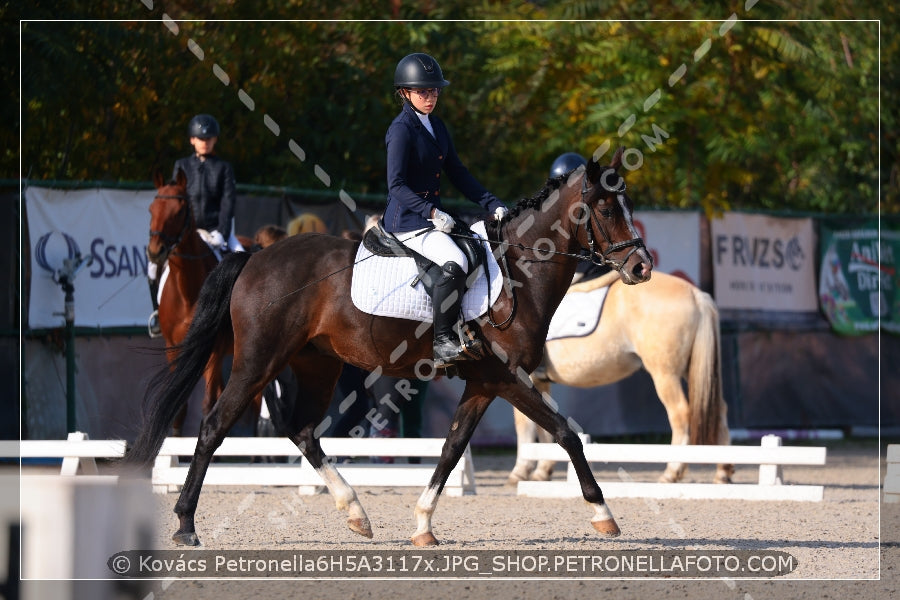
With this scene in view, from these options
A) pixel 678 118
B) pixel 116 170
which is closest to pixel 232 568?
pixel 116 170

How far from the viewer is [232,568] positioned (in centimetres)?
637

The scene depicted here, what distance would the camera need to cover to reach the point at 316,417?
772cm

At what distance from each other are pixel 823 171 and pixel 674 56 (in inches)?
192

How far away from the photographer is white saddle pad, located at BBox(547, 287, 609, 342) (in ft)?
36.9

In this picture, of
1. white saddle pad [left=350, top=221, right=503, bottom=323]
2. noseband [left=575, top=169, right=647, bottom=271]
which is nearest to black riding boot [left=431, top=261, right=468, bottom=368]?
white saddle pad [left=350, top=221, right=503, bottom=323]

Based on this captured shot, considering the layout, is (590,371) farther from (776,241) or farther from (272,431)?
(776,241)

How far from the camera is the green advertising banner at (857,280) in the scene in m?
15.9

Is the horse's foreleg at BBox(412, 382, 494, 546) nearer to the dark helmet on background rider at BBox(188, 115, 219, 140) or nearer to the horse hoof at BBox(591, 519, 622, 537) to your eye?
the horse hoof at BBox(591, 519, 622, 537)

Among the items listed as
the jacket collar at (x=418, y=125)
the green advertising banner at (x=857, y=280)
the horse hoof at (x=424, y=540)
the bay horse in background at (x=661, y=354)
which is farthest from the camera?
the green advertising banner at (x=857, y=280)

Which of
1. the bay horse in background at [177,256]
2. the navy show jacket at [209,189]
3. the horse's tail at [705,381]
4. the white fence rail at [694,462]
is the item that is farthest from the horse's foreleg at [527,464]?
the navy show jacket at [209,189]

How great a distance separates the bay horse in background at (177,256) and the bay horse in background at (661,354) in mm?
3124

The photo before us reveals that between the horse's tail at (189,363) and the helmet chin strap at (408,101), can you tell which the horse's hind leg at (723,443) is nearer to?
the helmet chin strap at (408,101)

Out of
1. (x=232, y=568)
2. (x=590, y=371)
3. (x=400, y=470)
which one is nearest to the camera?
(x=232, y=568)

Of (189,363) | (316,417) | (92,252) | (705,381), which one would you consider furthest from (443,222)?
(92,252)
